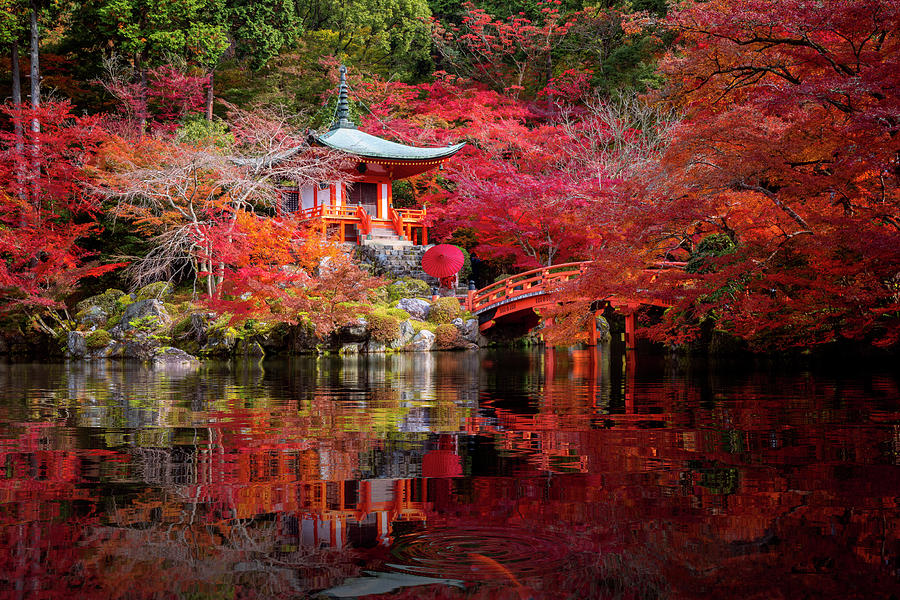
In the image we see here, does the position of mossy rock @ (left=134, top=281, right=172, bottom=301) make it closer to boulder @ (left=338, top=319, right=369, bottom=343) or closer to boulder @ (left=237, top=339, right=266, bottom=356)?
boulder @ (left=237, top=339, right=266, bottom=356)

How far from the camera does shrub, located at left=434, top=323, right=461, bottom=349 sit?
21281 millimetres

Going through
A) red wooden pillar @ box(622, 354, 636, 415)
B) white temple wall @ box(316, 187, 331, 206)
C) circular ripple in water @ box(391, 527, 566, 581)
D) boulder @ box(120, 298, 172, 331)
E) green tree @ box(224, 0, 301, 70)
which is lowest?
circular ripple in water @ box(391, 527, 566, 581)

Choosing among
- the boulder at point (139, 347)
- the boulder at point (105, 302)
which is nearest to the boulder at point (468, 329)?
the boulder at point (139, 347)

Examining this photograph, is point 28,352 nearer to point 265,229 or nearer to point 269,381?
point 265,229

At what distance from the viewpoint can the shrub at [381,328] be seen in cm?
2008

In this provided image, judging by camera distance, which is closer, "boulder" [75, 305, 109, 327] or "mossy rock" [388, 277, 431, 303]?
"boulder" [75, 305, 109, 327]

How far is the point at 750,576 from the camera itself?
188 cm

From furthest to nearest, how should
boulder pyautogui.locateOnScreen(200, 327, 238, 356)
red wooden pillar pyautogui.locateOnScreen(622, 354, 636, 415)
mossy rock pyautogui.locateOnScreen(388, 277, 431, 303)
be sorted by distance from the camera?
mossy rock pyautogui.locateOnScreen(388, 277, 431, 303), boulder pyautogui.locateOnScreen(200, 327, 238, 356), red wooden pillar pyautogui.locateOnScreen(622, 354, 636, 415)

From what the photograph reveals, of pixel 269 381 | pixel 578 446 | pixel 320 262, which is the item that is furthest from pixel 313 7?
pixel 578 446

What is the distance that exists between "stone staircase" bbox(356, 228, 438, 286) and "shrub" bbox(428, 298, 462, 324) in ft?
13.0

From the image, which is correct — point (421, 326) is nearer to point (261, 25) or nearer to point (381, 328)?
point (381, 328)

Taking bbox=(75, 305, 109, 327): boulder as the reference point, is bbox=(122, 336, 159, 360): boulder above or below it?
below

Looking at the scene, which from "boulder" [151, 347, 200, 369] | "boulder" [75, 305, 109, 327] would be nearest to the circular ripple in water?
"boulder" [151, 347, 200, 369]

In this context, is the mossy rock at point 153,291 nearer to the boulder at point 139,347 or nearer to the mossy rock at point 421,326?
the boulder at point 139,347
